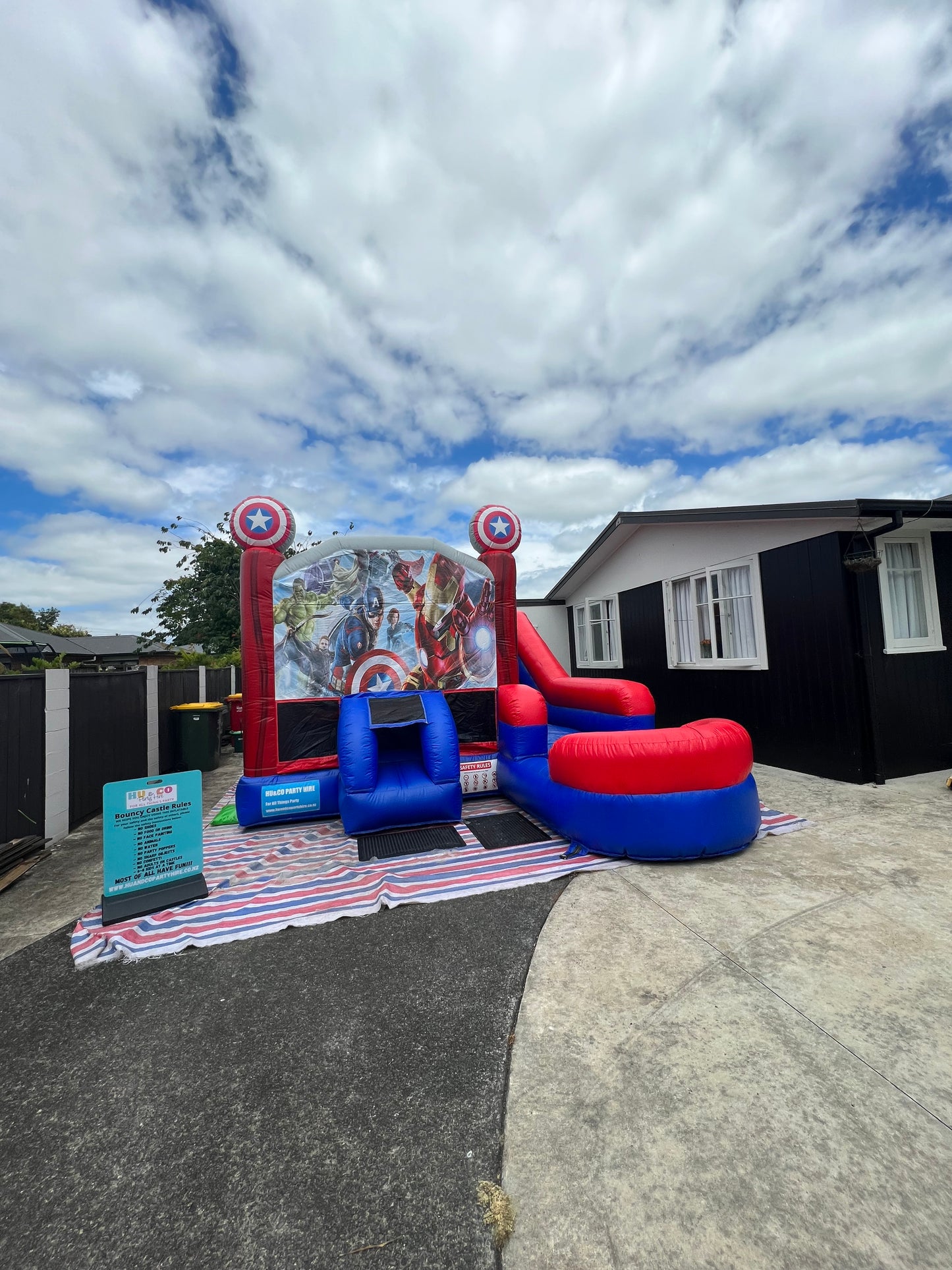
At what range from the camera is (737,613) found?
6863 millimetres

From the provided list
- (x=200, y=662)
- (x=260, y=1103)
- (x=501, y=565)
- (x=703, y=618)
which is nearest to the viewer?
(x=260, y=1103)

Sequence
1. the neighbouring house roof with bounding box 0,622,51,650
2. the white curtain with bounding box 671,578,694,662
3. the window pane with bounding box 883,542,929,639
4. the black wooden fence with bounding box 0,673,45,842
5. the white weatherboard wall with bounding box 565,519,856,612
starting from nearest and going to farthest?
the black wooden fence with bounding box 0,673,45,842
the window pane with bounding box 883,542,929,639
the white weatherboard wall with bounding box 565,519,856,612
the white curtain with bounding box 671,578,694,662
the neighbouring house roof with bounding box 0,622,51,650

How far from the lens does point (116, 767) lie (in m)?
5.79

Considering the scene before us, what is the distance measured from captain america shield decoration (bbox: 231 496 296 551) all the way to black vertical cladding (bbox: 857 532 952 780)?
603 cm

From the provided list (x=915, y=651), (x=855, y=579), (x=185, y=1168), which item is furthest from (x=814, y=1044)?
(x=915, y=651)

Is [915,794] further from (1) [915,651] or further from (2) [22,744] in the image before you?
(2) [22,744]

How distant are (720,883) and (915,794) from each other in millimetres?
3094

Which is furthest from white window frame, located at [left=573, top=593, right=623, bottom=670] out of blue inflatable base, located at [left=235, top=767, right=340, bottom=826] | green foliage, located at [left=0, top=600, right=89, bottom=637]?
green foliage, located at [left=0, top=600, right=89, bottom=637]

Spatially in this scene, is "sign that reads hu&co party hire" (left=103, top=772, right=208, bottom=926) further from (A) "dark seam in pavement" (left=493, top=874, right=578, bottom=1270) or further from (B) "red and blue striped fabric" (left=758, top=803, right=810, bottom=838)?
(B) "red and blue striped fabric" (left=758, top=803, right=810, bottom=838)

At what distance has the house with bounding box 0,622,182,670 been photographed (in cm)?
918

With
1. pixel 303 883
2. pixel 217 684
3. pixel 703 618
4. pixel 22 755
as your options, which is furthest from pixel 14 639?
pixel 703 618

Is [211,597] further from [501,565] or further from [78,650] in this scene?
[501,565]

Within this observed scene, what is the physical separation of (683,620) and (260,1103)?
24.8 ft

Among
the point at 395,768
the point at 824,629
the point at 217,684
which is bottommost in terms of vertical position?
the point at 395,768
